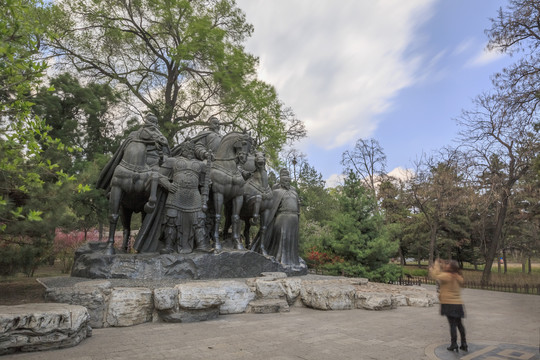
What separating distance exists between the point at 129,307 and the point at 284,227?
5.50 metres

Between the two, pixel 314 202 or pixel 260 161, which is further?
pixel 314 202

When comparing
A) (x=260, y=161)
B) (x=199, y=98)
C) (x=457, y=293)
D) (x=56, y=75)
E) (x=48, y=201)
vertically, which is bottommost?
(x=457, y=293)

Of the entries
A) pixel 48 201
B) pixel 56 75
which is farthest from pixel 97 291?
pixel 56 75

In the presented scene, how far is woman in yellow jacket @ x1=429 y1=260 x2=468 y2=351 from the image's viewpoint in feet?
14.3

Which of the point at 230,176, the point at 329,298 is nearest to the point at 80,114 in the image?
the point at 230,176

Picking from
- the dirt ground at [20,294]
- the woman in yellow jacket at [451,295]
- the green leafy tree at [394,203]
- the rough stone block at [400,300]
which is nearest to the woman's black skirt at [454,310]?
the woman in yellow jacket at [451,295]

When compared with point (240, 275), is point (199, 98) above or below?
above

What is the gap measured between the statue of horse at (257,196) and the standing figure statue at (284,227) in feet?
0.96

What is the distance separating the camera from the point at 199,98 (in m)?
21.1

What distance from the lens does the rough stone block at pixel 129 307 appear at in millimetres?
5570

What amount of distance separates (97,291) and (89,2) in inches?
700

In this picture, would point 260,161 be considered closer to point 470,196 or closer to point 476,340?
point 476,340

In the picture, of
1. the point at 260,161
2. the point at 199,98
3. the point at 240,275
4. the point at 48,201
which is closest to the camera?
the point at 48,201

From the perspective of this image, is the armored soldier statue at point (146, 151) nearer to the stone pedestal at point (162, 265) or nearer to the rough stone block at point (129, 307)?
the stone pedestal at point (162, 265)
